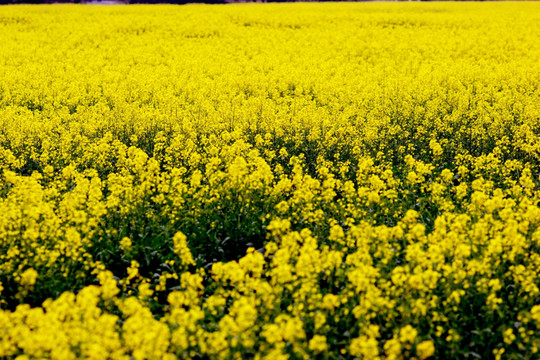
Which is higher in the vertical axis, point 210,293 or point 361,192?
point 361,192

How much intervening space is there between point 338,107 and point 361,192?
563 centimetres

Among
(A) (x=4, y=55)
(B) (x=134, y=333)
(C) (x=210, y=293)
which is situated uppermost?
(A) (x=4, y=55)

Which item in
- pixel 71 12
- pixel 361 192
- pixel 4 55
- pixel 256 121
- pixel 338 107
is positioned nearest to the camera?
pixel 361 192

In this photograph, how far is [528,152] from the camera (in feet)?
34.0

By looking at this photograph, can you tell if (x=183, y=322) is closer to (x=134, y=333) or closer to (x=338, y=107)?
(x=134, y=333)

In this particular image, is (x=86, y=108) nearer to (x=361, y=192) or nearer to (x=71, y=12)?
(x=361, y=192)

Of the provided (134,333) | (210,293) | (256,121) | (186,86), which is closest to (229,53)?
(186,86)

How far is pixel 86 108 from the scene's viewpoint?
1393 cm

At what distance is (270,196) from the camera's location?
8336mm

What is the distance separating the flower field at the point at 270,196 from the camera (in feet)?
17.3

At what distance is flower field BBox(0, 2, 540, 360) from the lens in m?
5.29

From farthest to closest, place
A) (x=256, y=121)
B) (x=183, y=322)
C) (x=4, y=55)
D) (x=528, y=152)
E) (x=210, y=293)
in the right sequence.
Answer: (x=4, y=55) → (x=256, y=121) → (x=528, y=152) → (x=210, y=293) → (x=183, y=322)

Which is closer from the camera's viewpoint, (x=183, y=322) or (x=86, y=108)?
(x=183, y=322)

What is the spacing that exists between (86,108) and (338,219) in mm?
8473
